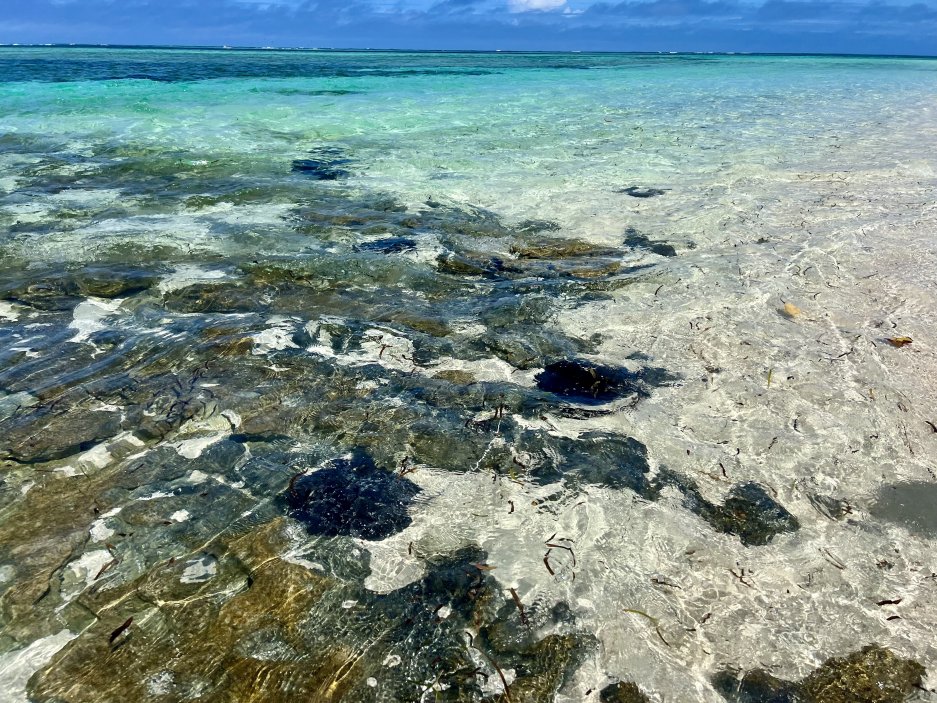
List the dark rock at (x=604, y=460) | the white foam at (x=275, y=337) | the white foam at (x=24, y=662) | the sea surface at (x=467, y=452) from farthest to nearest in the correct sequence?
the white foam at (x=275, y=337), the dark rock at (x=604, y=460), the sea surface at (x=467, y=452), the white foam at (x=24, y=662)

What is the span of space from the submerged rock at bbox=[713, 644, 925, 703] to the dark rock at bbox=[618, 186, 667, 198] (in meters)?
7.20

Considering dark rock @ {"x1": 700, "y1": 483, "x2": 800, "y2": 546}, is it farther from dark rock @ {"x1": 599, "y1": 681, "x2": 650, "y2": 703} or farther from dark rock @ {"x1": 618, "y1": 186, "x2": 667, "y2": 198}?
dark rock @ {"x1": 618, "y1": 186, "x2": 667, "y2": 198}

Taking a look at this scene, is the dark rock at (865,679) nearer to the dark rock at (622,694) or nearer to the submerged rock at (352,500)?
the dark rock at (622,694)

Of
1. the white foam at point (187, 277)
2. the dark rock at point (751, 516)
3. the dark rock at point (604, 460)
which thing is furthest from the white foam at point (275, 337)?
the dark rock at point (751, 516)

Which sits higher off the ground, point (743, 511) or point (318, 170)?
point (743, 511)

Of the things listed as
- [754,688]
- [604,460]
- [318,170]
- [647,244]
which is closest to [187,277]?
[604,460]

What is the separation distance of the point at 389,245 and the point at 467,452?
3681mm

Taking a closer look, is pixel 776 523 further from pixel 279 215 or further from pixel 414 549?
Result: pixel 279 215

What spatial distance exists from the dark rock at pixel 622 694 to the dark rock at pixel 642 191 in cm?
746

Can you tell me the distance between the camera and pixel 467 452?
3.21 meters

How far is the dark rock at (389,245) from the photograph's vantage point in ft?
20.3

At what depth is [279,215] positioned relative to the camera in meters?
7.38

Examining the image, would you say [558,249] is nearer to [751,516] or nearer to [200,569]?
[751,516]

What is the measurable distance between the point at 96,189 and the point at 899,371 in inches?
390
